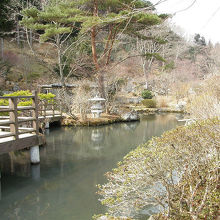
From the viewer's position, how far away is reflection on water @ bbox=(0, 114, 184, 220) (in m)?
3.78

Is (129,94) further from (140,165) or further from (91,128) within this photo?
(140,165)

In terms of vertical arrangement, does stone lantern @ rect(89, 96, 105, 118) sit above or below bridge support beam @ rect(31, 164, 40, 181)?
above

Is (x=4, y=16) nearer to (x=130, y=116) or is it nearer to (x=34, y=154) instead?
(x=130, y=116)

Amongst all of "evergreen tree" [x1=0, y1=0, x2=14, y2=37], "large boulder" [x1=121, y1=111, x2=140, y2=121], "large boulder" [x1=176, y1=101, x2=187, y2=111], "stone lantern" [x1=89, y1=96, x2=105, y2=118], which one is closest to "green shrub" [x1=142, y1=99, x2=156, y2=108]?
"large boulder" [x1=176, y1=101, x2=187, y2=111]

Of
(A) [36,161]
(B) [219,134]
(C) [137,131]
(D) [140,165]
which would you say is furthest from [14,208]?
(C) [137,131]

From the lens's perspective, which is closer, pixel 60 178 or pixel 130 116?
pixel 60 178

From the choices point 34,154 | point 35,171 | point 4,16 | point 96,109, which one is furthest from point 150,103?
point 35,171

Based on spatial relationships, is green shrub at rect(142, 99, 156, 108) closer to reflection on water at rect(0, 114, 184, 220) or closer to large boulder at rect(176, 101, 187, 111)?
large boulder at rect(176, 101, 187, 111)

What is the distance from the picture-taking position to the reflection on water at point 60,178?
149 inches

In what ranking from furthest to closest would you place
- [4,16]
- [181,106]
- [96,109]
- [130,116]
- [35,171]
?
[181,106], [4,16], [130,116], [96,109], [35,171]

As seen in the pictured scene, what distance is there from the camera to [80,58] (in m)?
18.2

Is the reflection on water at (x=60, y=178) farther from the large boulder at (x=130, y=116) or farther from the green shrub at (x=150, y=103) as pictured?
the green shrub at (x=150, y=103)

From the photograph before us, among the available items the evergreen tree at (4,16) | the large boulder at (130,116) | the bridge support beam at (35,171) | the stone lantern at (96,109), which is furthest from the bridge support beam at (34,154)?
the evergreen tree at (4,16)

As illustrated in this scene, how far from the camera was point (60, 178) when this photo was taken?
204 inches
